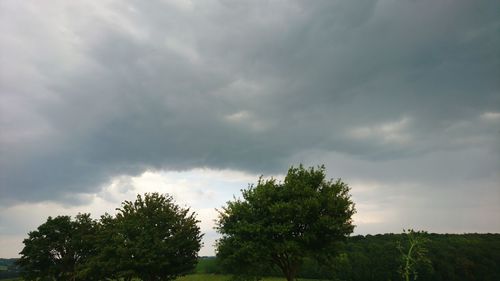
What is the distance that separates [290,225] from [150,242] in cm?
1740

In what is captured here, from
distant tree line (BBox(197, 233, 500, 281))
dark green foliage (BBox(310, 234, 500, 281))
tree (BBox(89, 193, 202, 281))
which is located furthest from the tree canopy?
dark green foliage (BBox(310, 234, 500, 281))

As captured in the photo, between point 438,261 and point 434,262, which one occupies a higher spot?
point 438,261

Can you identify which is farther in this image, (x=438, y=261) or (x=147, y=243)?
(x=438, y=261)

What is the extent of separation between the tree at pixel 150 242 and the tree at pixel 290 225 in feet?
23.9

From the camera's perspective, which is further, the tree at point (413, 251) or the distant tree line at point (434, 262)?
the distant tree line at point (434, 262)

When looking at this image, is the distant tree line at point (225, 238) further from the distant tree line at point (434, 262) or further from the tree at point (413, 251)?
the distant tree line at point (434, 262)

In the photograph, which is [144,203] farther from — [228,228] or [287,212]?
[287,212]

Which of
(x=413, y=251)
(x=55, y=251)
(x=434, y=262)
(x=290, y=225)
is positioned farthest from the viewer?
(x=434, y=262)

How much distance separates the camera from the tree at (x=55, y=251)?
61.1 metres

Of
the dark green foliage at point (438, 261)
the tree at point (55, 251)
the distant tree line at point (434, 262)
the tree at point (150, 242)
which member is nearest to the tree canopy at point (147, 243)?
the tree at point (150, 242)

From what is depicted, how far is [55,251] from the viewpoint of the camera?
206 feet

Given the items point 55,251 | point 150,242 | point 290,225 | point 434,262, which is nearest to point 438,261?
point 434,262

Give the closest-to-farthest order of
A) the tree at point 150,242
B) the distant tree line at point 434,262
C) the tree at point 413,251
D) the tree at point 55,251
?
1. the tree at point 413,251
2. the tree at point 150,242
3. the tree at point 55,251
4. the distant tree line at point 434,262

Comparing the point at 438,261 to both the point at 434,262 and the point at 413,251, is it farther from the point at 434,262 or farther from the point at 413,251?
the point at 413,251
